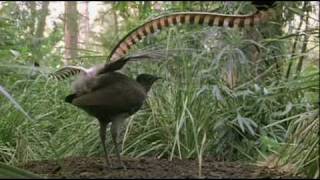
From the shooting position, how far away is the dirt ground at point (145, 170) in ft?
8.61

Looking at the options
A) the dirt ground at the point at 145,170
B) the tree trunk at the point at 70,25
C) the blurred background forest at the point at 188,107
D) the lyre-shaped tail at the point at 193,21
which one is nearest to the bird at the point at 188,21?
the lyre-shaped tail at the point at 193,21

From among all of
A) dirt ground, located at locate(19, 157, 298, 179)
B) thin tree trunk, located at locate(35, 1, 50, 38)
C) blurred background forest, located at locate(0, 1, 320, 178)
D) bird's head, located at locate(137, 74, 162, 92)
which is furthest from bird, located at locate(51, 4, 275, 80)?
thin tree trunk, located at locate(35, 1, 50, 38)

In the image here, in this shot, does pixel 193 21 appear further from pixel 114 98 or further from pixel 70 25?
pixel 70 25

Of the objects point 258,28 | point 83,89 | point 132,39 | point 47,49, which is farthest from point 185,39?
point 47,49

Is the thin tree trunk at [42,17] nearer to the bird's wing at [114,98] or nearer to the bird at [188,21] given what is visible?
the bird at [188,21]

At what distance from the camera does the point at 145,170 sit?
9.26 feet

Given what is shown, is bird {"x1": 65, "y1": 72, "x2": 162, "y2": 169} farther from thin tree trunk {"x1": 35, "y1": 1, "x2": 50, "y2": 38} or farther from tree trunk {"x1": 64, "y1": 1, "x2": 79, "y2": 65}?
thin tree trunk {"x1": 35, "y1": 1, "x2": 50, "y2": 38}

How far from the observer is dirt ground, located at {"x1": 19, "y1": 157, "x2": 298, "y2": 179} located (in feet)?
8.61

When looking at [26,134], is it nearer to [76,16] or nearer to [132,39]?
[132,39]

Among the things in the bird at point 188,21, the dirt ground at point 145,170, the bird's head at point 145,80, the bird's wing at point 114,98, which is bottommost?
the dirt ground at point 145,170

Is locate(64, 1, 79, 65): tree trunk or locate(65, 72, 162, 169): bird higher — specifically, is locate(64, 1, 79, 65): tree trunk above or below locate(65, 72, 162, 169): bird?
above

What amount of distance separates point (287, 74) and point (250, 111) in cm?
65

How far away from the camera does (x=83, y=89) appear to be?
284 cm

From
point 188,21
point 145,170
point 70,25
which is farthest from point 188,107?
point 70,25
